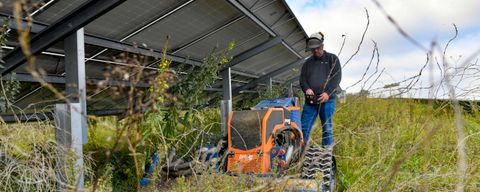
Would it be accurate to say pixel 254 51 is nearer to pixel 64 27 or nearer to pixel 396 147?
pixel 396 147

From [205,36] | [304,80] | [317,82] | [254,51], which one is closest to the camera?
[317,82]

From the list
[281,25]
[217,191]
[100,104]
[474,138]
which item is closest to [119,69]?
[217,191]

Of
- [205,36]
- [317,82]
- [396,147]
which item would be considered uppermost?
[205,36]

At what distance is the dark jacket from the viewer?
5504 millimetres

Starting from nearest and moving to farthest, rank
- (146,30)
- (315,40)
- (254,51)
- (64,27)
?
(64,27)
(315,40)
(146,30)
(254,51)

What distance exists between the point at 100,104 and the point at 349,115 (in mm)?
4729

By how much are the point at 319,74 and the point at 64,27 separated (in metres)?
3.02

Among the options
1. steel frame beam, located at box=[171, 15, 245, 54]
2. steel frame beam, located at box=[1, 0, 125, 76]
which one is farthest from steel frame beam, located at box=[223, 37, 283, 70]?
steel frame beam, located at box=[1, 0, 125, 76]

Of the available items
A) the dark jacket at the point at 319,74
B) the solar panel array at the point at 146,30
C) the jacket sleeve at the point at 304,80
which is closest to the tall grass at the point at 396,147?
the dark jacket at the point at 319,74

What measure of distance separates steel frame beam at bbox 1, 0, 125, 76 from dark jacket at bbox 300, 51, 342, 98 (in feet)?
8.42

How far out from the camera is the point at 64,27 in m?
4.39

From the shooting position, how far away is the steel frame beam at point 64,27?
4242 mm

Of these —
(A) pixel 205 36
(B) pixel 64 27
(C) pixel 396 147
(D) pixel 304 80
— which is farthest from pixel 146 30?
(C) pixel 396 147

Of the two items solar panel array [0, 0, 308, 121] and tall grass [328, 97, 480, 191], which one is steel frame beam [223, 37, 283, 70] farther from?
tall grass [328, 97, 480, 191]
